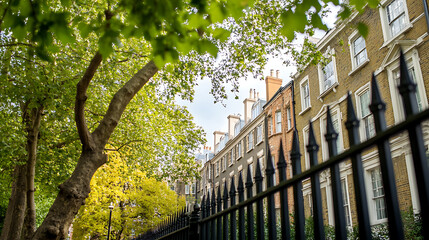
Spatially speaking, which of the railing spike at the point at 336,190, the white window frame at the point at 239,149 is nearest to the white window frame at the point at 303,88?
the white window frame at the point at 239,149

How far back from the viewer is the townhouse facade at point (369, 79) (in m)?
11.8

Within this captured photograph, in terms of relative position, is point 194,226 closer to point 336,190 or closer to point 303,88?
point 336,190

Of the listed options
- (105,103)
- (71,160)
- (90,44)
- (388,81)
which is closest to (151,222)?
(71,160)

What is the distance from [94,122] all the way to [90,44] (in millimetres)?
3469

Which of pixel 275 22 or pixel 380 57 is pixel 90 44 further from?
pixel 380 57

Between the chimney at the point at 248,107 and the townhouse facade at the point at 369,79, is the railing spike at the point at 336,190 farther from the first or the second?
the chimney at the point at 248,107

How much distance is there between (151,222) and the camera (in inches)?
1142

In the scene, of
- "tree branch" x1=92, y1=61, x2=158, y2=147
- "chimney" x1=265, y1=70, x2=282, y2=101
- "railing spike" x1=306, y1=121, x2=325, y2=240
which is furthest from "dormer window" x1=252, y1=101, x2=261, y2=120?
"railing spike" x1=306, y1=121, x2=325, y2=240

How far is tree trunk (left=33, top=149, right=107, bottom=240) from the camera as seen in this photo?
5.42 metres

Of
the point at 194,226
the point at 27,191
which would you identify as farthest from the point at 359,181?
the point at 27,191

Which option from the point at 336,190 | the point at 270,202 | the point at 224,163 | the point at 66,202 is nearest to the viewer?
the point at 336,190

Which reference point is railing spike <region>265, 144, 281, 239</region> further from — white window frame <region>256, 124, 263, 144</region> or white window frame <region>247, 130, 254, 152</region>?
white window frame <region>247, 130, 254, 152</region>

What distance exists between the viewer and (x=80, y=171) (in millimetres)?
5727

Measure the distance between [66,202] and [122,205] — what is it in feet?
89.1
